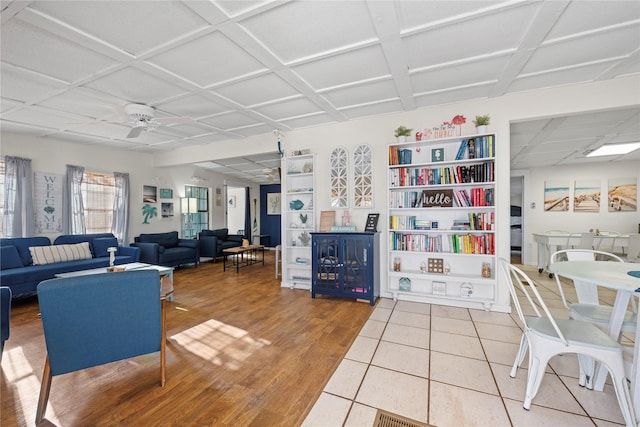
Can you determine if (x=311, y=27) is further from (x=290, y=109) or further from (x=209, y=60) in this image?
(x=290, y=109)

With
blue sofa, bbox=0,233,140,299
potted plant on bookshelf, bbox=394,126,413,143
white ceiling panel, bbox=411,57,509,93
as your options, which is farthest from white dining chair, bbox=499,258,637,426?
blue sofa, bbox=0,233,140,299

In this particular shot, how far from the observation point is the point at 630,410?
1433 mm

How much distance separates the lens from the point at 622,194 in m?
6.06

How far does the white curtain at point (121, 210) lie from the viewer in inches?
221

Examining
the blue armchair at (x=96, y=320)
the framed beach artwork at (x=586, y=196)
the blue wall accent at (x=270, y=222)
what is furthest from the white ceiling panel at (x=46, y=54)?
the framed beach artwork at (x=586, y=196)

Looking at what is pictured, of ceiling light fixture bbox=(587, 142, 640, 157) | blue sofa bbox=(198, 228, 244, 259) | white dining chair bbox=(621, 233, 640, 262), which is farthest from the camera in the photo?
blue sofa bbox=(198, 228, 244, 259)

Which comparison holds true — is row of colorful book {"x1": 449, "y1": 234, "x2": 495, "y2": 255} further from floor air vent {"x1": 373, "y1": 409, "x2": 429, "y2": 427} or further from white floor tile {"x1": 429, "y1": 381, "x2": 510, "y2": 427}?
floor air vent {"x1": 373, "y1": 409, "x2": 429, "y2": 427}

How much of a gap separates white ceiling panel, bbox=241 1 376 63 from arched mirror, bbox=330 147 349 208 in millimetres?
1938

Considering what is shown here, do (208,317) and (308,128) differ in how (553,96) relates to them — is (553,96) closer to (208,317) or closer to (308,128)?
(308,128)

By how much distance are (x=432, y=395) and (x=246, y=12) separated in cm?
292

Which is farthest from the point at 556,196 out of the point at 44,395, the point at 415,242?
the point at 44,395

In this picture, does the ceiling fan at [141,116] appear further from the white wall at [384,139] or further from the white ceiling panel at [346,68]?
the white ceiling panel at [346,68]

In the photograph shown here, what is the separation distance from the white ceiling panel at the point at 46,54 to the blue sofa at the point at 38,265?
2.84 m

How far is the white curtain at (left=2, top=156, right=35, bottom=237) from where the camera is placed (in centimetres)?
423
